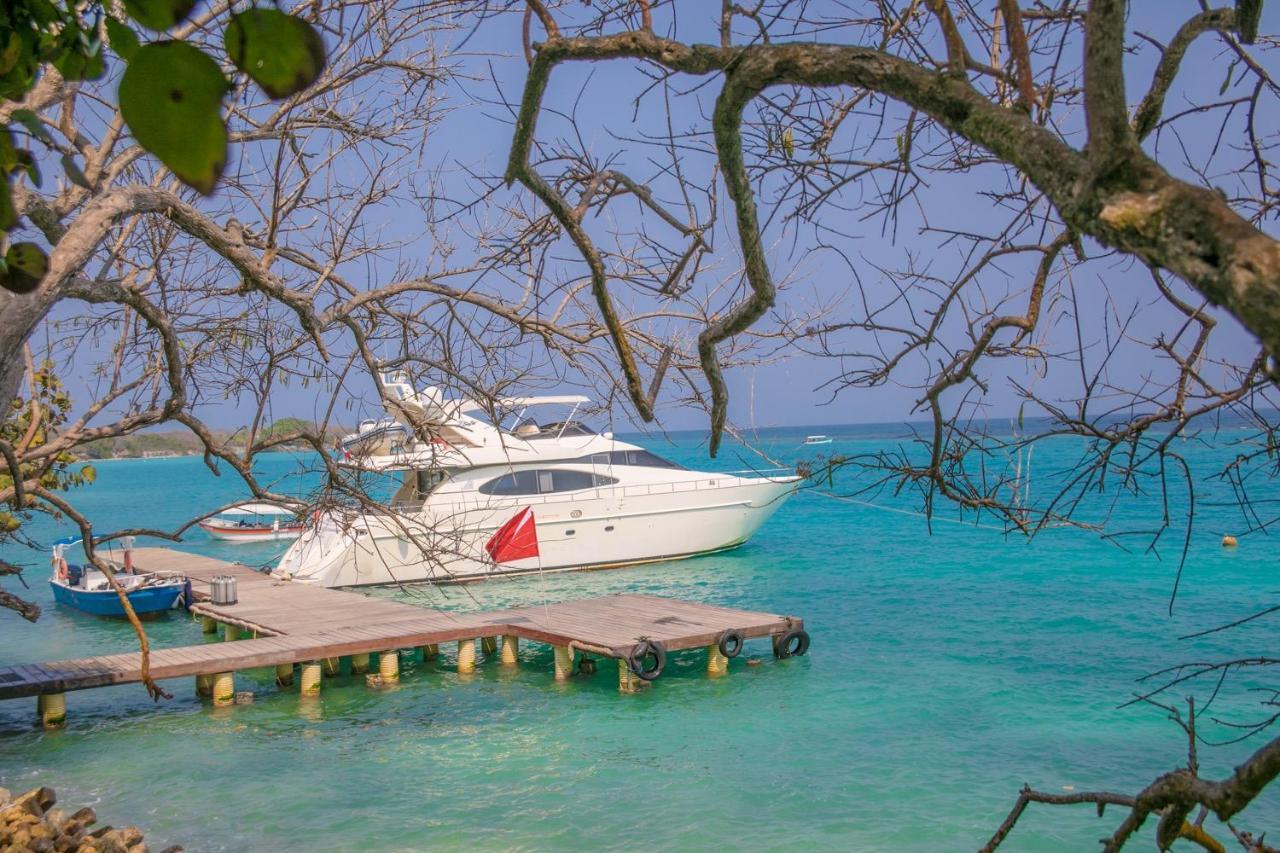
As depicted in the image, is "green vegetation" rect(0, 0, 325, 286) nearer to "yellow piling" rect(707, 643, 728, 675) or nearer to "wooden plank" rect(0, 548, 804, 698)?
"wooden plank" rect(0, 548, 804, 698)

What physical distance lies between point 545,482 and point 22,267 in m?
21.0

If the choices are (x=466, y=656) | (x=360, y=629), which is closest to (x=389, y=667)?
(x=360, y=629)

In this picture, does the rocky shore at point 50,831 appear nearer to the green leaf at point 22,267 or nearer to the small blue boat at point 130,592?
the green leaf at point 22,267

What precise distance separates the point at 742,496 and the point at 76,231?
20785 mm

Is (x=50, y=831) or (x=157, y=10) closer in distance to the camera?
(x=157, y=10)

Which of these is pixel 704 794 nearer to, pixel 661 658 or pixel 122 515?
pixel 661 658

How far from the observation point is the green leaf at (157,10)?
0.69m

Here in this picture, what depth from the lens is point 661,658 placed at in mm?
12711

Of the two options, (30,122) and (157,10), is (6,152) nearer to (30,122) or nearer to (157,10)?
(30,122)

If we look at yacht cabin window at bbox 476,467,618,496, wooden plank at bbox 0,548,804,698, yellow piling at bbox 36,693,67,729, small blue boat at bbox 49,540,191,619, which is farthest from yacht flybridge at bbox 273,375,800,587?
yellow piling at bbox 36,693,67,729

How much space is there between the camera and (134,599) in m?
17.9

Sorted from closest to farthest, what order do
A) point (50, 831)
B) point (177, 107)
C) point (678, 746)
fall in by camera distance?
1. point (177, 107)
2. point (50, 831)
3. point (678, 746)

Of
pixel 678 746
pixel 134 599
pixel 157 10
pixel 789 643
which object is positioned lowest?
pixel 678 746

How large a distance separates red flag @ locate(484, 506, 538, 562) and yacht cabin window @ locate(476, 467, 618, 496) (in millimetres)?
507
